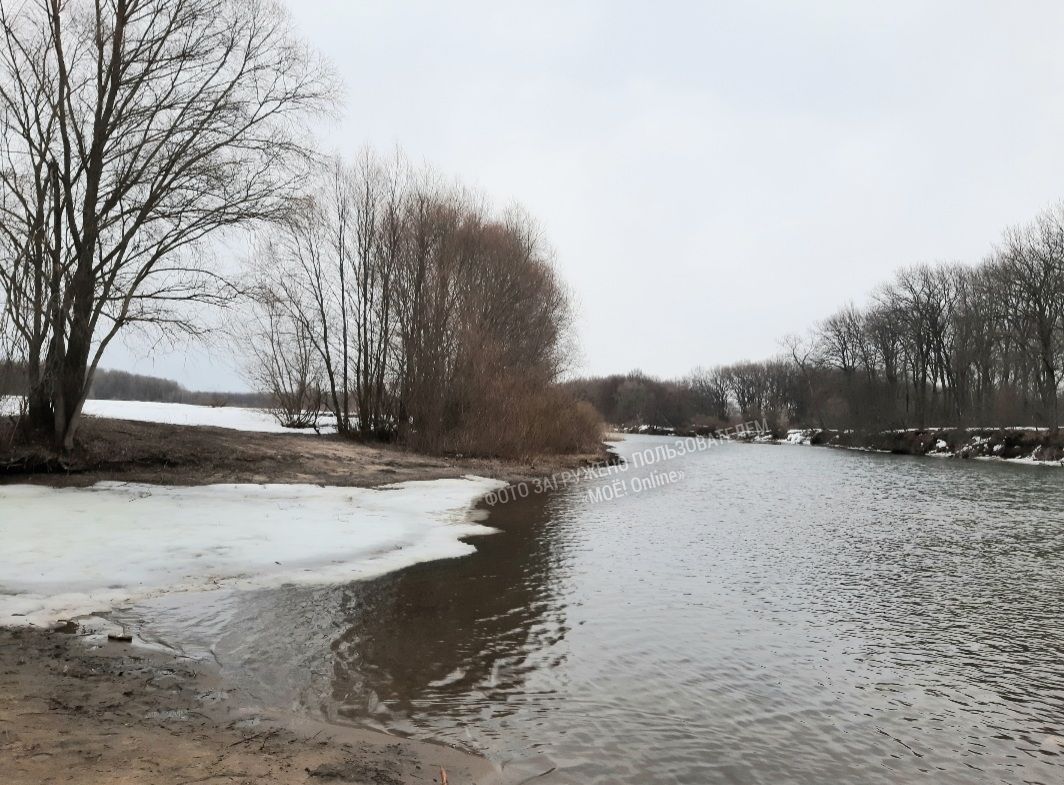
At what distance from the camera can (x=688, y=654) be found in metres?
5.76

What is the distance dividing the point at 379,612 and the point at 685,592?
362 cm

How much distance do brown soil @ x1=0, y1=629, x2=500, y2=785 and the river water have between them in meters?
0.30

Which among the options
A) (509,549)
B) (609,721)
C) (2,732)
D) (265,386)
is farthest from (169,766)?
(265,386)

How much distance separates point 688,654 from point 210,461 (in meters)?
13.1

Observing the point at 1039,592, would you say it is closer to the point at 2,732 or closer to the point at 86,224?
the point at 2,732

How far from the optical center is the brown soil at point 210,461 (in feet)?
41.0

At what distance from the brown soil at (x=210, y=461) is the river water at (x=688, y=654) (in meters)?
7.14

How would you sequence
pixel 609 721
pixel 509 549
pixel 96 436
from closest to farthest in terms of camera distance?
pixel 609 721
pixel 509 549
pixel 96 436

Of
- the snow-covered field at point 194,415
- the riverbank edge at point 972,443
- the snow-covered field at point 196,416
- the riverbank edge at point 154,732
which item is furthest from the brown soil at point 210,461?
the riverbank edge at point 972,443

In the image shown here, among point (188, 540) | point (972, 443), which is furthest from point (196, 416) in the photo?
point (972, 443)

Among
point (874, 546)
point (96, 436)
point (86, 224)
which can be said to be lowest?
point (874, 546)

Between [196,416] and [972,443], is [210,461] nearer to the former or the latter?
[196,416]

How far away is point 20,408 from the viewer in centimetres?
1280

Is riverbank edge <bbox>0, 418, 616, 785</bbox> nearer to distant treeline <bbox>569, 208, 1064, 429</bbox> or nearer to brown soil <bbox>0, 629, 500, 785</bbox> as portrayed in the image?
brown soil <bbox>0, 629, 500, 785</bbox>
